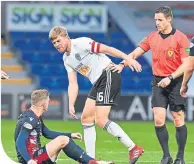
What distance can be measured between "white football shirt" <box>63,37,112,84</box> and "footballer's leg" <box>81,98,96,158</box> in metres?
0.32

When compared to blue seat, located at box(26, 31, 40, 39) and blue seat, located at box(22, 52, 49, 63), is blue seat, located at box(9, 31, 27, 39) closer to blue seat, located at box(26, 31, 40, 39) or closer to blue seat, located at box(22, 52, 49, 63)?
blue seat, located at box(26, 31, 40, 39)

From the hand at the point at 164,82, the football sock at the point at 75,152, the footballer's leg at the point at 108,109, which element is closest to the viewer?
the football sock at the point at 75,152

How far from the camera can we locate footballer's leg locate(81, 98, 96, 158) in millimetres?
10727

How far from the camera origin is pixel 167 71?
1086 cm

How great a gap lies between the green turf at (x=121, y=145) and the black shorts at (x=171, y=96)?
87 centimetres

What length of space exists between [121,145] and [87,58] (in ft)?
13.8

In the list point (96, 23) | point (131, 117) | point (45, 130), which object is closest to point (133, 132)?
point (131, 117)

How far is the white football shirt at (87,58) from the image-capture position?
10.7 meters

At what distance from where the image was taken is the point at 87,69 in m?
10.8

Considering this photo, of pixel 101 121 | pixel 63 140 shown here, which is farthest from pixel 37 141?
pixel 101 121

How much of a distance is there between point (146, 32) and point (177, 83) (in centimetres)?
1755

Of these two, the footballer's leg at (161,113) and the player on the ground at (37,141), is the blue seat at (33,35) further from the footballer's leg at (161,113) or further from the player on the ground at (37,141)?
the player on the ground at (37,141)

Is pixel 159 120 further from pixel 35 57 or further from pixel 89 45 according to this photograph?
pixel 35 57

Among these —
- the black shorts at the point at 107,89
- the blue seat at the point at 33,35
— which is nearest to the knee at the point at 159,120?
the black shorts at the point at 107,89
